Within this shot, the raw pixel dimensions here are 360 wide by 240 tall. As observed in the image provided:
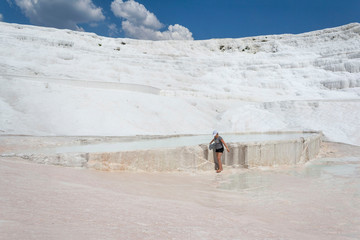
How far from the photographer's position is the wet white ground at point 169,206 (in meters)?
2.57

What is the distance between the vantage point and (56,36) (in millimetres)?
37844

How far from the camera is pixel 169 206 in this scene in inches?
152

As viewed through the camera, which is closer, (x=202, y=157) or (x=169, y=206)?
(x=169, y=206)

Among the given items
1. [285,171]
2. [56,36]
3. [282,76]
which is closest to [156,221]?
[285,171]

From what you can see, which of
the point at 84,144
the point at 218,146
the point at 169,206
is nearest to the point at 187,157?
the point at 218,146

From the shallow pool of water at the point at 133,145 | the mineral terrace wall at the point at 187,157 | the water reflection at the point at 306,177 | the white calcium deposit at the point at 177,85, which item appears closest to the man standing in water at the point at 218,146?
the mineral terrace wall at the point at 187,157

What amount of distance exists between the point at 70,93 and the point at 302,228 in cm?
1361

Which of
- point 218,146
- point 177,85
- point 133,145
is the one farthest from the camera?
point 177,85

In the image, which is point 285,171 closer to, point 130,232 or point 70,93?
point 130,232

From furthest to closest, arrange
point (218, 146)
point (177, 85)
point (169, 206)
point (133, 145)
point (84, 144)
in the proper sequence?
point (177, 85)
point (84, 144)
point (133, 145)
point (218, 146)
point (169, 206)

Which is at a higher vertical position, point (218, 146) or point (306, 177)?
point (218, 146)

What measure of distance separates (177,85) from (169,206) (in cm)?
2647

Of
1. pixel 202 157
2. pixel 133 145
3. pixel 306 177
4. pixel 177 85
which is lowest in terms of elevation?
pixel 306 177

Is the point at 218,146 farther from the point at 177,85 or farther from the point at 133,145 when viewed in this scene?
the point at 177,85
